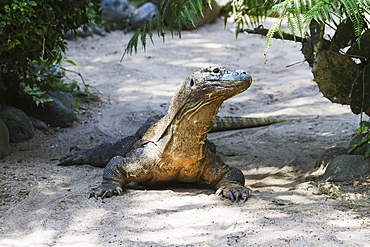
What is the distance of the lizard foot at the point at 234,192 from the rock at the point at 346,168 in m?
0.99

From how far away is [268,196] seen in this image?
4.44 metres

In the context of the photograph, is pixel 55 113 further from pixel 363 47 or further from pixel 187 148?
pixel 363 47

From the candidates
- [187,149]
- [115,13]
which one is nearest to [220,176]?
[187,149]

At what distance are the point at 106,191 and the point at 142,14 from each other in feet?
38.2

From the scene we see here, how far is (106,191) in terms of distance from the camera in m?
4.47

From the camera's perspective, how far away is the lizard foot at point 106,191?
4449 millimetres

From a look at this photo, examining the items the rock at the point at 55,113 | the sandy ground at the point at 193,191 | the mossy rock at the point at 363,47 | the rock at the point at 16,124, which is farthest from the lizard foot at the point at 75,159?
the mossy rock at the point at 363,47

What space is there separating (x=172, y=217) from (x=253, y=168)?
220cm

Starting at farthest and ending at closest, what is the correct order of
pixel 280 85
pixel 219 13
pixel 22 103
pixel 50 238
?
pixel 219 13 → pixel 280 85 → pixel 22 103 → pixel 50 238

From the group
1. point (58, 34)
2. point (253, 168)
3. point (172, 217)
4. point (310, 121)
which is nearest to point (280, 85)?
point (310, 121)

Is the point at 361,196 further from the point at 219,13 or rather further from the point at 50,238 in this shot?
the point at 219,13

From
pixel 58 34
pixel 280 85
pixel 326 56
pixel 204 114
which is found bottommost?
pixel 280 85

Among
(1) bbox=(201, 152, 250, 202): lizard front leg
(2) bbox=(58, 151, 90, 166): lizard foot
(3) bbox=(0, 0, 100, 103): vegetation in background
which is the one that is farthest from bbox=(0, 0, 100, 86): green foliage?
(1) bbox=(201, 152, 250, 202): lizard front leg

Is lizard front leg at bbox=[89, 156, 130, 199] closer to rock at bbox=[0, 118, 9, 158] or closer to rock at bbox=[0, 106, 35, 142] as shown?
rock at bbox=[0, 118, 9, 158]
